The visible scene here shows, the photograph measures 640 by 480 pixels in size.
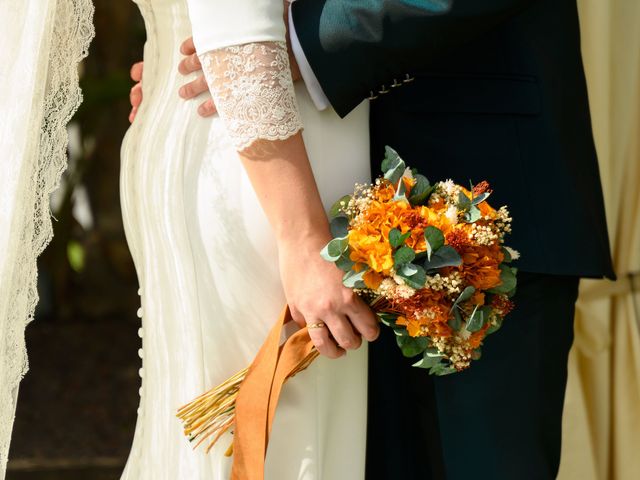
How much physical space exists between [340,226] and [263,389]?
25 cm

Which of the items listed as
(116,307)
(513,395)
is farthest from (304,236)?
(116,307)

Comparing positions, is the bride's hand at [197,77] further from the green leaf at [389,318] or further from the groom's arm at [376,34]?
the green leaf at [389,318]

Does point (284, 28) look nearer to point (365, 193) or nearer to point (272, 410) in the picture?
point (365, 193)

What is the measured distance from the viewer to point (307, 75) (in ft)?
4.34

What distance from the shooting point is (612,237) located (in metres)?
2.18

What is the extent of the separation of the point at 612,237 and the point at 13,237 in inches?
52.5

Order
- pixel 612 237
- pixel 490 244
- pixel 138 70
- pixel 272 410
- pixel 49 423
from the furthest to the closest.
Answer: pixel 49 423 → pixel 612 237 → pixel 138 70 → pixel 272 410 → pixel 490 244

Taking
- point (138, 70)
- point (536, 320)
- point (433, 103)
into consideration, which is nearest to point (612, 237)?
point (536, 320)

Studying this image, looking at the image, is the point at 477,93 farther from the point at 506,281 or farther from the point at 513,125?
the point at 506,281

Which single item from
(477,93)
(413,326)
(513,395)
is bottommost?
(513,395)

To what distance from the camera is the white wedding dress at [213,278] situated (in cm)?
136

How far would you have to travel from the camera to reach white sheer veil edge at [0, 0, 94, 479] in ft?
4.63

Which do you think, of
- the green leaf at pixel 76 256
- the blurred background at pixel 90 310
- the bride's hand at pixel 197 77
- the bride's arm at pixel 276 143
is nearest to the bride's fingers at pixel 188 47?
the bride's hand at pixel 197 77

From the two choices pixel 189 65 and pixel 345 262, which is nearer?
pixel 345 262
